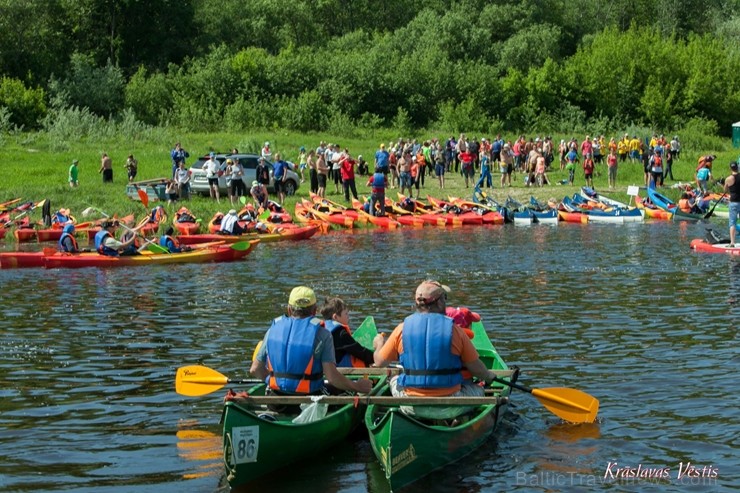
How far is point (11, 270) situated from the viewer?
82.7ft

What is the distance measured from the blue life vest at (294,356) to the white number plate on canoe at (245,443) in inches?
34.3

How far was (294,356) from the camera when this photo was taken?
10.3 meters

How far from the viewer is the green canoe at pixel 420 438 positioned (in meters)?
9.35

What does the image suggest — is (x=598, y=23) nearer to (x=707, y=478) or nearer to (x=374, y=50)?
(x=374, y=50)

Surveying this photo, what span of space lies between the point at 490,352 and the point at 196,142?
3784 cm

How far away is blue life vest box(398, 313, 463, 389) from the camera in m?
10.1

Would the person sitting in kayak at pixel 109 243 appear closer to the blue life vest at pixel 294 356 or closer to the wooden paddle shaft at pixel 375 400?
the blue life vest at pixel 294 356

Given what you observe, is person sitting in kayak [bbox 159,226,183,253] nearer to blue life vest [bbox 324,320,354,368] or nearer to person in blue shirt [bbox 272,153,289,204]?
person in blue shirt [bbox 272,153,289,204]

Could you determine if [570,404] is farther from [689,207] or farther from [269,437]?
[689,207]

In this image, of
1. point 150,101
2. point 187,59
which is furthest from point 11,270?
point 187,59

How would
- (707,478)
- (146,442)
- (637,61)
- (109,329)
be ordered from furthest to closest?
(637,61), (109,329), (146,442), (707,478)

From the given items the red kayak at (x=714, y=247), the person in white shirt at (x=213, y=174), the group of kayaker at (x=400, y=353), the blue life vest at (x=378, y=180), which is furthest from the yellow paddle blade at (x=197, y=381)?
the person in white shirt at (x=213, y=174)

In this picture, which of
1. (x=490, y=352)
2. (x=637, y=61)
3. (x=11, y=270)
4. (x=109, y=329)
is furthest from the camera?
(x=637, y=61)

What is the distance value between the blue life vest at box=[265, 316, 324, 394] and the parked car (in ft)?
86.5
